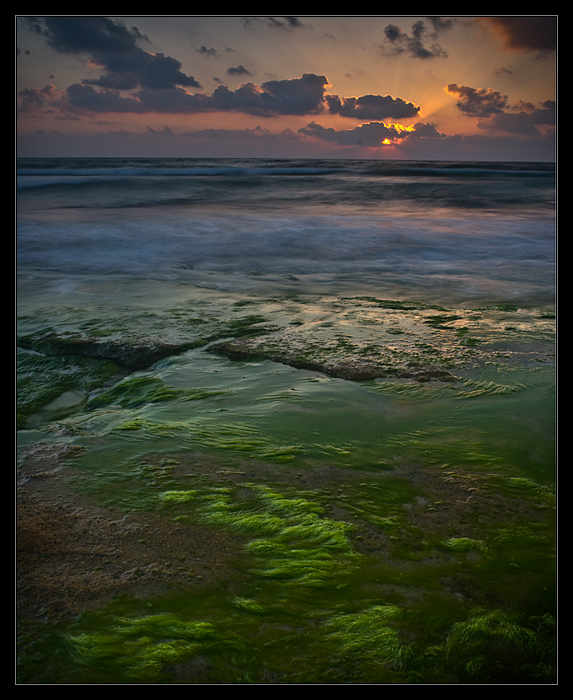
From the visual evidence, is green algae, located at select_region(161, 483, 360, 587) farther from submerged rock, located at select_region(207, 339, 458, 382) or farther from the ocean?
submerged rock, located at select_region(207, 339, 458, 382)

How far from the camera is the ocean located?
1.69 meters

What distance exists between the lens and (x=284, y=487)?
8.61 ft

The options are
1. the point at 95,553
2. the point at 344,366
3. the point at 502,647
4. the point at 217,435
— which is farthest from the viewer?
the point at 344,366

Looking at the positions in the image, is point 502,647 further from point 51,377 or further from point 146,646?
point 51,377

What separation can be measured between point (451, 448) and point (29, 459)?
8.38 feet

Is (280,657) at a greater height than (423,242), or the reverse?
(423,242)

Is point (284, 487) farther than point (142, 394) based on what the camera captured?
No

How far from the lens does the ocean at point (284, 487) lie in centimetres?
169

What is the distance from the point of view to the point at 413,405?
11.8 ft

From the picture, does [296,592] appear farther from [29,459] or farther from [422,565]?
[29,459]

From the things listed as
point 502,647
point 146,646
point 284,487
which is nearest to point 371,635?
point 502,647

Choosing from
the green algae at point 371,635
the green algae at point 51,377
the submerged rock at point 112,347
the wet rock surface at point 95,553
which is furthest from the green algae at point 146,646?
the submerged rock at point 112,347

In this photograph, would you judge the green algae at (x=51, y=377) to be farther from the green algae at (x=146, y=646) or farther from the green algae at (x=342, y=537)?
the green algae at (x=146, y=646)
